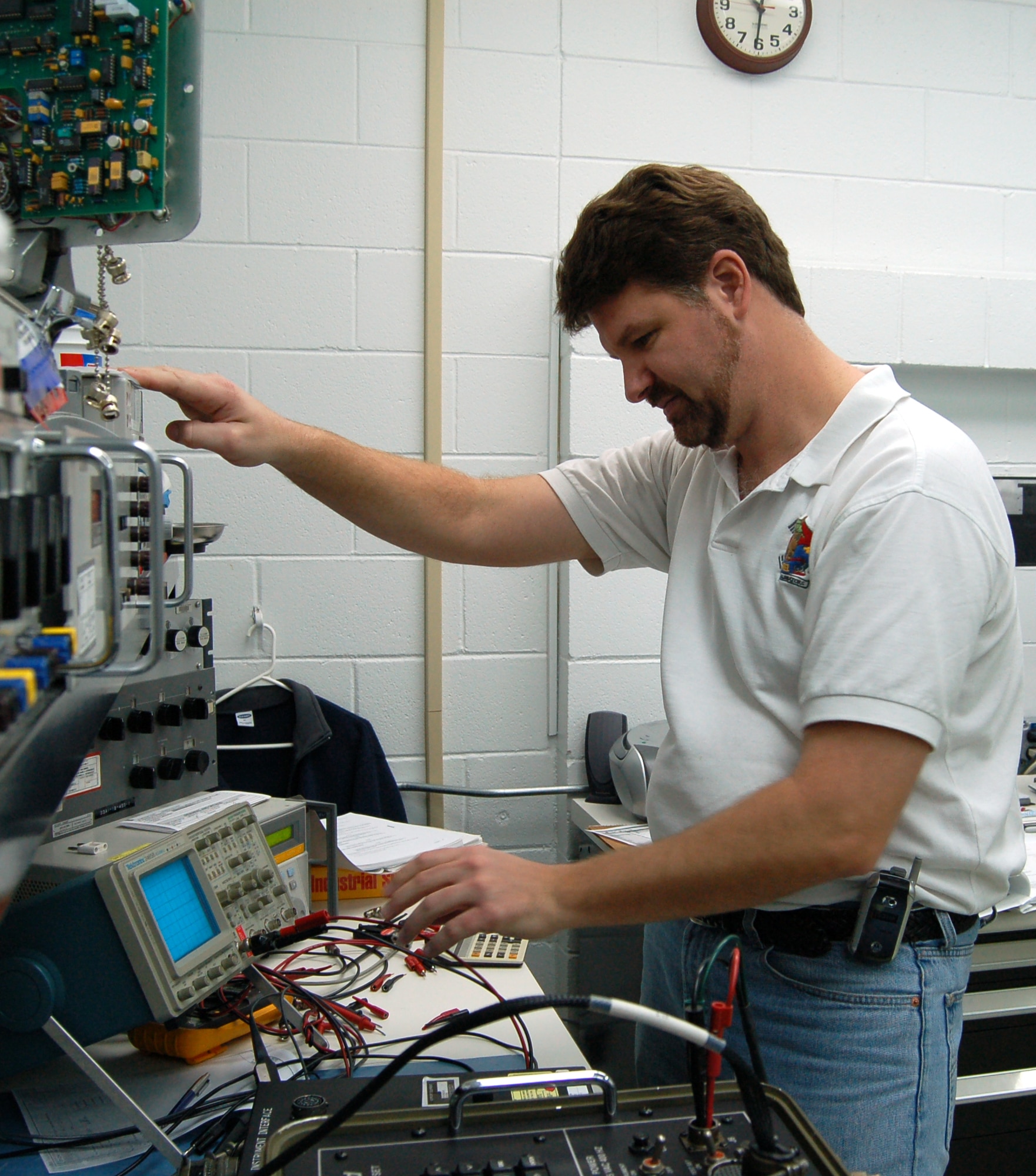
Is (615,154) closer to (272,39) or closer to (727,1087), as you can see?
(272,39)

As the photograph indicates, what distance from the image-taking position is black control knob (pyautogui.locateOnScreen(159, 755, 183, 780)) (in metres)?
1.42

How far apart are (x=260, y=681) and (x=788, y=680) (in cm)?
149

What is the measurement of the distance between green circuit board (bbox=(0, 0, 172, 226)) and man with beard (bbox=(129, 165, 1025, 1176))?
0.21m

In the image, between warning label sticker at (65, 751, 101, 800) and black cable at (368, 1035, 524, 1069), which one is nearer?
black cable at (368, 1035, 524, 1069)

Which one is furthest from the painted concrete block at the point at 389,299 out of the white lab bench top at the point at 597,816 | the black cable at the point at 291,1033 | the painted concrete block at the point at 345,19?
the black cable at the point at 291,1033

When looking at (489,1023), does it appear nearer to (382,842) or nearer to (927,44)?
(382,842)

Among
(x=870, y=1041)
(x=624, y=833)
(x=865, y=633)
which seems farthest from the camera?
(x=624, y=833)

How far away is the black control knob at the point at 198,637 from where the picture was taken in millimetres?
1513

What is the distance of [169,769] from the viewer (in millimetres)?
1419

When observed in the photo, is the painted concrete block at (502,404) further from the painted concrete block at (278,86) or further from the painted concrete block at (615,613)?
the painted concrete block at (278,86)

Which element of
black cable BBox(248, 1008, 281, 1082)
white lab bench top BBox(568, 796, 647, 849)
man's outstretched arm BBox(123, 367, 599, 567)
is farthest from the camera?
white lab bench top BBox(568, 796, 647, 849)

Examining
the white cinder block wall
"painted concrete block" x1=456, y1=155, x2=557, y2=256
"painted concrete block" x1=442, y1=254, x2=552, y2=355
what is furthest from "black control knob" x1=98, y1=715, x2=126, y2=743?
"painted concrete block" x1=456, y1=155, x2=557, y2=256

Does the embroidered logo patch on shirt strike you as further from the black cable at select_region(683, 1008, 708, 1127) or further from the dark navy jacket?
the dark navy jacket

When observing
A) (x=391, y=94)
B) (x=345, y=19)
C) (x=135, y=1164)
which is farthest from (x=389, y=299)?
(x=135, y=1164)
